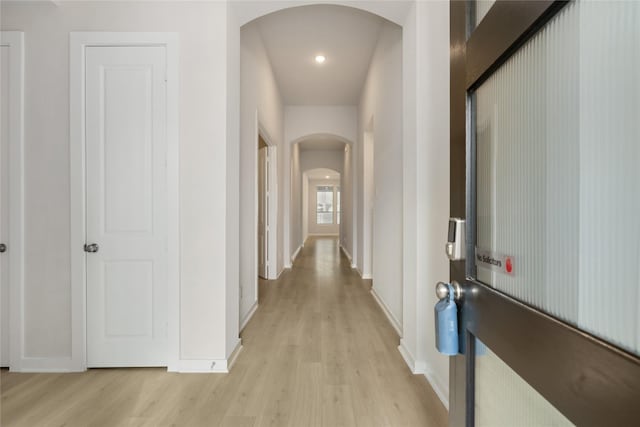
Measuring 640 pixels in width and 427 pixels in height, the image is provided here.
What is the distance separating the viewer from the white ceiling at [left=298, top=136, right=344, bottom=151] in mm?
8905

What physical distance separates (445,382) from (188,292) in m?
1.74

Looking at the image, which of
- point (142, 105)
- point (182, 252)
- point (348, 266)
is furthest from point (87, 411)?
point (348, 266)

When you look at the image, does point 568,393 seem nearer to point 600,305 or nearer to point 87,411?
point 600,305

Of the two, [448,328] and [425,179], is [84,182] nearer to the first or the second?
[425,179]

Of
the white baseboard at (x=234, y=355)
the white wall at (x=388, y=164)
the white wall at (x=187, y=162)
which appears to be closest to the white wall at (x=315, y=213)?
the white wall at (x=388, y=164)

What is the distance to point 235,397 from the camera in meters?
1.95

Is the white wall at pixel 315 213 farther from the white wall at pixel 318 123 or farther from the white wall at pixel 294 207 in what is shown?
the white wall at pixel 318 123

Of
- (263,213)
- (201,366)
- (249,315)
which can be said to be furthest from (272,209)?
(201,366)

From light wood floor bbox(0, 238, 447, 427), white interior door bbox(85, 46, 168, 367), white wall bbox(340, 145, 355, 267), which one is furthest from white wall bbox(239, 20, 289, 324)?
white wall bbox(340, 145, 355, 267)

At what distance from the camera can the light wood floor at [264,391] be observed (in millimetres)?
1754

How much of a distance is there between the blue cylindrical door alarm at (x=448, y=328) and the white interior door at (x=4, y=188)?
2.90m

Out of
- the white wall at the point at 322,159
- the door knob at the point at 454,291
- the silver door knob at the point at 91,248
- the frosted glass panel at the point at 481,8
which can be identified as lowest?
the silver door knob at the point at 91,248

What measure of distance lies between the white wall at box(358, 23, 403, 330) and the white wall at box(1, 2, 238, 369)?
1585mm

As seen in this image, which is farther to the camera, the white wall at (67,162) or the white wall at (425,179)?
the white wall at (67,162)
